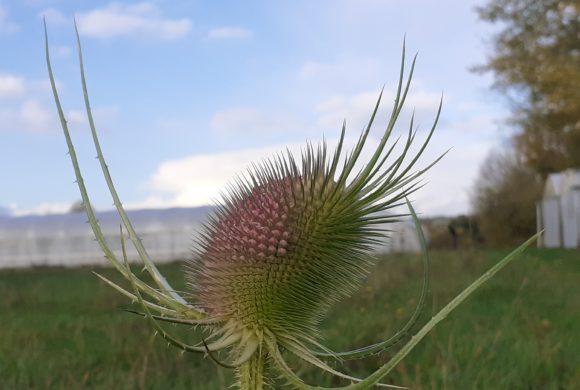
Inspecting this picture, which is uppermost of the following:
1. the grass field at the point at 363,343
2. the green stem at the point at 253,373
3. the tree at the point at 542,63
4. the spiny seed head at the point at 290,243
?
the tree at the point at 542,63

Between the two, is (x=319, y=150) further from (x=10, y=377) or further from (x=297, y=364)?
(x=10, y=377)

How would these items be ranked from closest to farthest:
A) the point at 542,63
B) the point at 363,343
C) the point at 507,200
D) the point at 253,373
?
the point at 253,373, the point at 363,343, the point at 542,63, the point at 507,200

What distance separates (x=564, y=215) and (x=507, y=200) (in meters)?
4.99

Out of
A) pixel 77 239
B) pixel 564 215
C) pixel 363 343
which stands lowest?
pixel 363 343

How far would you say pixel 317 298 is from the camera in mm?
1115

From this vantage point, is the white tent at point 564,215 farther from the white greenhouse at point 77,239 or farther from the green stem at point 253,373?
the green stem at point 253,373

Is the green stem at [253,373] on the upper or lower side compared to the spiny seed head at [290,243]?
lower

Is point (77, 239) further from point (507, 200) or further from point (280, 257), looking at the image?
point (280, 257)

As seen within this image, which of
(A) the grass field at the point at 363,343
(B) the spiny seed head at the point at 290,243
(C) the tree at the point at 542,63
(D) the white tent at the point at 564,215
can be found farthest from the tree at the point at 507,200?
(B) the spiny seed head at the point at 290,243

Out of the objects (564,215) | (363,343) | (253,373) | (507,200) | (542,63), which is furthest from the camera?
(507,200)

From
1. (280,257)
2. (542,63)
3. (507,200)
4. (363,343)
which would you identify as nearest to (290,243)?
(280,257)

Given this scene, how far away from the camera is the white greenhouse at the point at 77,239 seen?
17.4 metres

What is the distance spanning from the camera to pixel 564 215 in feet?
63.2

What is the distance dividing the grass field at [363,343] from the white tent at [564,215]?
44.8 ft
